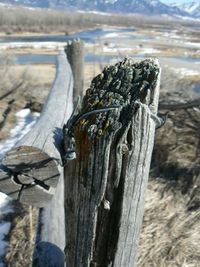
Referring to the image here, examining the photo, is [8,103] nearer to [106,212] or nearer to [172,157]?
[172,157]

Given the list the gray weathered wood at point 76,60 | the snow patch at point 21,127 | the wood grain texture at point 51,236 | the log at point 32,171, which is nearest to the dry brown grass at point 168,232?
the wood grain texture at point 51,236

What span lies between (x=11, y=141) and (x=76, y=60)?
62.9 inches

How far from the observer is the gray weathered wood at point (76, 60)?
7054 mm

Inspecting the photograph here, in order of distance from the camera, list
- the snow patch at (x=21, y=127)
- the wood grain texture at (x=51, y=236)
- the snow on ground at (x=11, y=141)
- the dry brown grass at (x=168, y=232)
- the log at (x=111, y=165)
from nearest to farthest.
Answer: the log at (x=111, y=165) → the wood grain texture at (x=51, y=236) → the dry brown grass at (x=168, y=232) → the snow on ground at (x=11, y=141) → the snow patch at (x=21, y=127)

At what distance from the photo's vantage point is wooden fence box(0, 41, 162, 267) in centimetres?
163

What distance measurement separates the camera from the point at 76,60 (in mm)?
7164

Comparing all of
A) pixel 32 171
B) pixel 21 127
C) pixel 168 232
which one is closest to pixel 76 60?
pixel 21 127

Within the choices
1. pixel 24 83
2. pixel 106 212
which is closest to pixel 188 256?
pixel 106 212

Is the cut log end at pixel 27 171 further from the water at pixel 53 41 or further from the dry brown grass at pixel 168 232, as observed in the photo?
the dry brown grass at pixel 168 232

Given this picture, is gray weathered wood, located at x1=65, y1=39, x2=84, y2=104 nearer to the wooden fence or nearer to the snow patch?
the snow patch

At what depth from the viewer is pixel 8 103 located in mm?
10008

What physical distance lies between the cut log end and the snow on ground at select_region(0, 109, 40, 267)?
7.22 ft

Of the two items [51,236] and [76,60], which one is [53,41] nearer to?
[76,60]

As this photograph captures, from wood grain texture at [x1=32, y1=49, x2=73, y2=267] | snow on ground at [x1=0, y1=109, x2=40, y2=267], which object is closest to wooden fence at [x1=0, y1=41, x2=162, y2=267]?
wood grain texture at [x1=32, y1=49, x2=73, y2=267]
